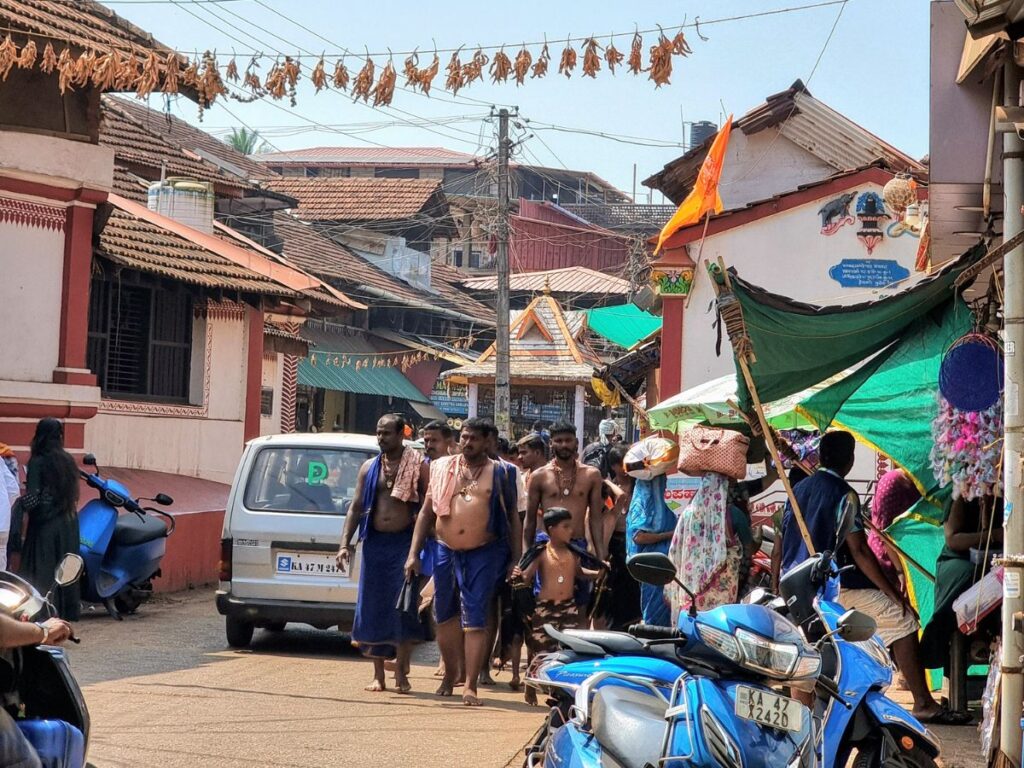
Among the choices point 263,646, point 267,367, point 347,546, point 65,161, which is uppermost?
point 65,161

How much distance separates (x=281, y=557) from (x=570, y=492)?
9.14 ft

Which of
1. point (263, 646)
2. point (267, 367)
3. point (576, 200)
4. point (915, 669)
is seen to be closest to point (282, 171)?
point (576, 200)

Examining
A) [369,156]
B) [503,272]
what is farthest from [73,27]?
[369,156]

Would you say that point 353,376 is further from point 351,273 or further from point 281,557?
point 281,557

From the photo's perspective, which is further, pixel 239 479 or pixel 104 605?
pixel 104 605

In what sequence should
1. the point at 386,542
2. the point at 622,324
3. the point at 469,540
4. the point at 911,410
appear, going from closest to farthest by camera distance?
the point at 469,540 < the point at 386,542 < the point at 911,410 < the point at 622,324

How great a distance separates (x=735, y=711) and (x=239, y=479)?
25.5 ft

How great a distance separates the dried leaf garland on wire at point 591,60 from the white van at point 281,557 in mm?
4143

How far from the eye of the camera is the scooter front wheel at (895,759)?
583 cm

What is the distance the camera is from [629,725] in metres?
5.23

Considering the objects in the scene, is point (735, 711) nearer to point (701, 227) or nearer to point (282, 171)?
point (701, 227)

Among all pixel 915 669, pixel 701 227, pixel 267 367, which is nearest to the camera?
pixel 915 669

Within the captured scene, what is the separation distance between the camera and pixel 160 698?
30.8ft

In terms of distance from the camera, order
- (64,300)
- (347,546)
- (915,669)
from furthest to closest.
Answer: (64,300), (347,546), (915,669)
